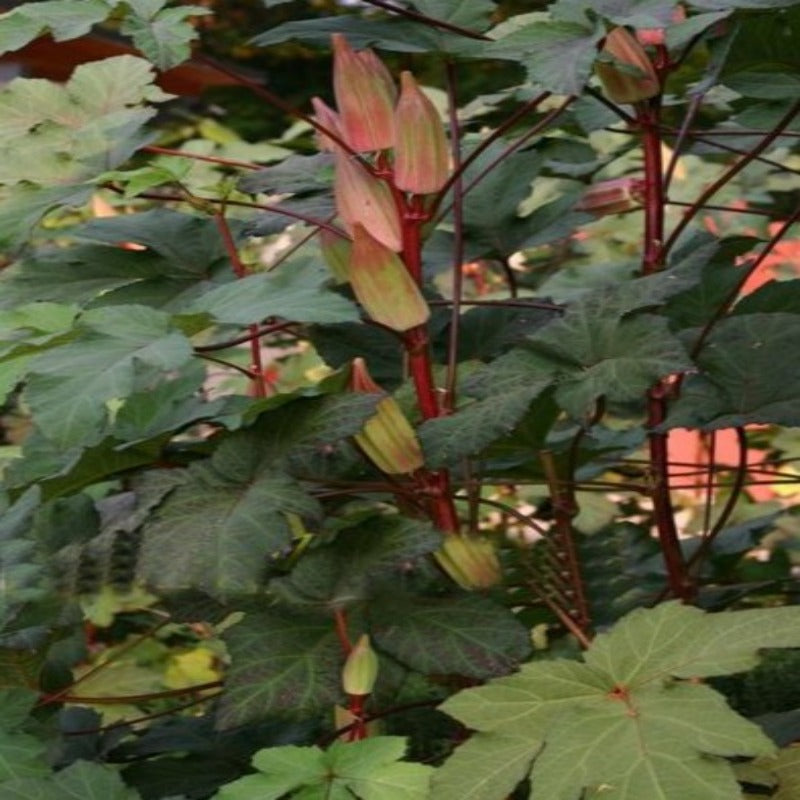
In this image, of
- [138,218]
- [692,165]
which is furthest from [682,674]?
[692,165]

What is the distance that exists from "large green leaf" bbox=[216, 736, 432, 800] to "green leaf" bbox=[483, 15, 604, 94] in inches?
18.3

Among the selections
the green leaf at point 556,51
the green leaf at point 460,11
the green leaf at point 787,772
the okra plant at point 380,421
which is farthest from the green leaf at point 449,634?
the green leaf at point 460,11

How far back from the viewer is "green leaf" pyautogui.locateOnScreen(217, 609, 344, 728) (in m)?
1.21

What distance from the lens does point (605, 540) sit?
1696 mm

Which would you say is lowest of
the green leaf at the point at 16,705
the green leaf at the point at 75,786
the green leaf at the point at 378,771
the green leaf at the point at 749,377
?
the green leaf at the point at 16,705

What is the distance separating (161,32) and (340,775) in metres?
0.57

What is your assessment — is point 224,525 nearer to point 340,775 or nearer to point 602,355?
point 340,775

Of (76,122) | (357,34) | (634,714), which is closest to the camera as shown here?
(634,714)

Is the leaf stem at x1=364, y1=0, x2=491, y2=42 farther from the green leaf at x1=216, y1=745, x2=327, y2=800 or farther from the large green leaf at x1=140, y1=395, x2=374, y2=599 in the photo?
the green leaf at x1=216, y1=745, x2=327, y2=800

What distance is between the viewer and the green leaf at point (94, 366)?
1.09 meters

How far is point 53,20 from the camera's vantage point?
4.23ft

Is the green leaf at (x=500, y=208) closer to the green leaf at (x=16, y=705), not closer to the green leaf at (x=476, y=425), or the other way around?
the green leaf at (x=476, y=425)

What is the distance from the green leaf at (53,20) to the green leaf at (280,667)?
47 centimetres

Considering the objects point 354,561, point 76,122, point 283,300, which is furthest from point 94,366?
point 76,122
